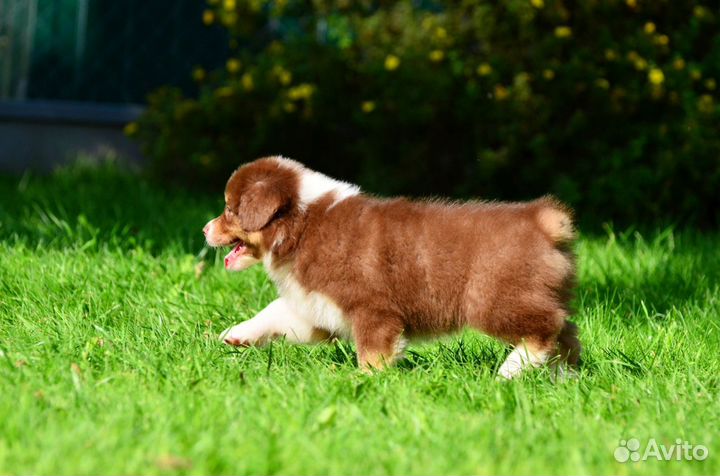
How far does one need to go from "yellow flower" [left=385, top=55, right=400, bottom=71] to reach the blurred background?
22mm

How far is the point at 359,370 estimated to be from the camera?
4195 mm

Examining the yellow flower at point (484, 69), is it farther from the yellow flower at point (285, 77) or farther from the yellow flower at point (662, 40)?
the yellow flower at point (285, 77)

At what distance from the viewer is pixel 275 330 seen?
4617 millimetres

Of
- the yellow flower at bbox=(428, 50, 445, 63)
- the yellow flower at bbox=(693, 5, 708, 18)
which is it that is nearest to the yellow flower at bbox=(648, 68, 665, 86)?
the yellow flower at bbox=(693, 5, 708, 18)

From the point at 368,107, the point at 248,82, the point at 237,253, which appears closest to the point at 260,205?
the point at 237,253

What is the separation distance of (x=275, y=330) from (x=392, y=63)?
13.9 feet

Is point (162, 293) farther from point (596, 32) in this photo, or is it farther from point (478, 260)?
point (596, 32)

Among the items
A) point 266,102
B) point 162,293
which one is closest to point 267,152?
point 266,102

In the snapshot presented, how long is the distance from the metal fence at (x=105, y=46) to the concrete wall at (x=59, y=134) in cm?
28

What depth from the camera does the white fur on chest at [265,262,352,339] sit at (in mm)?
4395

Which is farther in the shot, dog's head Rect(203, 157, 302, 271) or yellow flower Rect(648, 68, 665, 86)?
yellow flower Rect(648, 68, 665, 86)

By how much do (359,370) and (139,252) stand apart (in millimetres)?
2189

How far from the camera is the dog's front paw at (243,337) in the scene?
456cm

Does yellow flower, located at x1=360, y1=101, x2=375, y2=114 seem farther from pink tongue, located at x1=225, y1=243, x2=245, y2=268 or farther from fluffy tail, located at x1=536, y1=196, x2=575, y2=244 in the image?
fluffy tail, located at x1=536, y1=196, x2=575, y2=244
